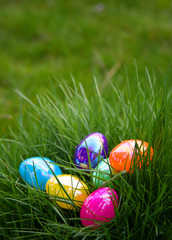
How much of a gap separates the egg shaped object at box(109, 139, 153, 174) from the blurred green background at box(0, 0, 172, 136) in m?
1.43

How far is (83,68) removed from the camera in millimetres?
2678

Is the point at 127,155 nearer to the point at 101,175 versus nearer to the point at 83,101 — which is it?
the point at 101,175

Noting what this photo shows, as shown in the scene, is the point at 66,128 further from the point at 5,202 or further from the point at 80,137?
the point at 5,202

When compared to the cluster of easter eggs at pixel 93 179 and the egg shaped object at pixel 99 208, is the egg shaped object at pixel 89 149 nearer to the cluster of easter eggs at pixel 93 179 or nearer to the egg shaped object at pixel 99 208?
the cluster of easter eggs at pixel 93 179

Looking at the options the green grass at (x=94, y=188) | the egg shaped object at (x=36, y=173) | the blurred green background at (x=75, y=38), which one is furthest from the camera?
the blurred green background at (x=75, y=38)

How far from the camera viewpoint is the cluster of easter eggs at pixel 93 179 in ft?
2.76

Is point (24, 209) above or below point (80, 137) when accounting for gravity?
below

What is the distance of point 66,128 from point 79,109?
11 centimetres

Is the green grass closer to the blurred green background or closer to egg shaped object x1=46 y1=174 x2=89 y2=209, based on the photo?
egg shaped object x1=46 y1=174 x2=89 y2=209

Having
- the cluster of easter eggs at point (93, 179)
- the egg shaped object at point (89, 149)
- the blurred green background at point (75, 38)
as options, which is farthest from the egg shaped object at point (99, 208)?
the blurred green background at point (75, 38)

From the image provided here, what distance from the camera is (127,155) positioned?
899mm

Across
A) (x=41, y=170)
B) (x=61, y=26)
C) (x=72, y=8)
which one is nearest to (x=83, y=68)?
(x=61, y=26)

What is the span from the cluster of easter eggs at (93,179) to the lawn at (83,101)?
22mm

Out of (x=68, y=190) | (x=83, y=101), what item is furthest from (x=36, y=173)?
(x=83, y=101)
